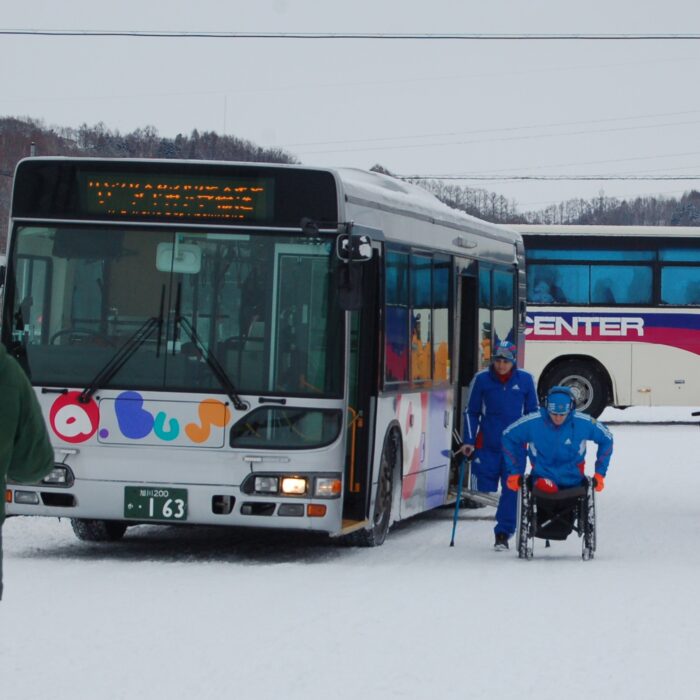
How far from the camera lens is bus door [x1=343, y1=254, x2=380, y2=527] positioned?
516 inches

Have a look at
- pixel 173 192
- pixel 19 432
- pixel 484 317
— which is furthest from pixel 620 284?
pixel 19 432

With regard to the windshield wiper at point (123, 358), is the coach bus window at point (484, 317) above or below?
above

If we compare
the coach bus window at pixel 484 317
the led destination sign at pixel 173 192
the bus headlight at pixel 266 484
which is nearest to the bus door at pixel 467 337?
the coach bus window at pixel 484 317

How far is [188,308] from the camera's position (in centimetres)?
1259

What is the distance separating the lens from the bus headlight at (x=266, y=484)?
12516 millimetres

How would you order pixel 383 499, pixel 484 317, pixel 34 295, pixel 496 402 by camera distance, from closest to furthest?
pixel 34 295 < pixel 383 499 < pixel 496 402 < pixel 484 317

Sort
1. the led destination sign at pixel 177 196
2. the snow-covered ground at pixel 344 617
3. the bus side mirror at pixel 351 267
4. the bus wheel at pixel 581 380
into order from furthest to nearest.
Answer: the bus wheel at pixel 581 380 < the led destination sign at pixel 177 196 < the bus side mirror at pixel 351 267 < the snow-covered ground at pixel 344 617

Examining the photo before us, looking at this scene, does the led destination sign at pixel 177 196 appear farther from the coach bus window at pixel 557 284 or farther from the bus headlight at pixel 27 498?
the coach bus window at pixel 557 284

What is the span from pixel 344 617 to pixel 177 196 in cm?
402

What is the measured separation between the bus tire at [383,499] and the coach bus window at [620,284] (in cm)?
2030

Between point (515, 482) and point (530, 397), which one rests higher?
point (530, 397)

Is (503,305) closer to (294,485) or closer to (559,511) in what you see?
(559,511)

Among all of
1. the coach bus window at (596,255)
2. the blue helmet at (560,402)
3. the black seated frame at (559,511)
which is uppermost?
the coach bus window at (596,255)

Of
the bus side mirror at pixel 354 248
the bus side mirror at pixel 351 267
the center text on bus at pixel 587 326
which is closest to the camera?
the bus side mirror at pixel 351 267
